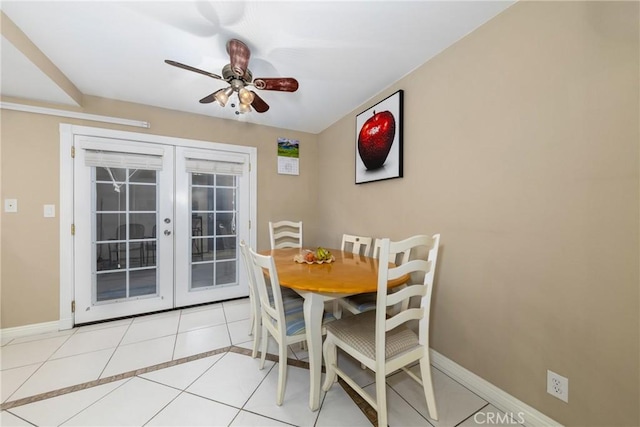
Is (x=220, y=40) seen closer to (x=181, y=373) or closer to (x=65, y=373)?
(x=181, y=373)

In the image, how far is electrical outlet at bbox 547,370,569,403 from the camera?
3.81 ft

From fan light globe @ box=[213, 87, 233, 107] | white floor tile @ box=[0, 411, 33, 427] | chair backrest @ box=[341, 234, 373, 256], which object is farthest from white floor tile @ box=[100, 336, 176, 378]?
fan light globe @ box=[213, 87, 233, 107]

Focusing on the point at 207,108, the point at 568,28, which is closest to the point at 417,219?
the point at 568,28

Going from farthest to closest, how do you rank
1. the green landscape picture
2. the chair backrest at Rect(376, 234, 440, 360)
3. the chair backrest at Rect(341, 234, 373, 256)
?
the green landscape picture < the chair backrest at Rect(341, 234, 373, 256) < the chair backrest at Rect(376, 234, 440, 360)

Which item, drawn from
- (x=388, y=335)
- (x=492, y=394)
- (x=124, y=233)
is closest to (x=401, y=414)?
(x=388, y=335)

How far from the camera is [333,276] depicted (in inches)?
59.9

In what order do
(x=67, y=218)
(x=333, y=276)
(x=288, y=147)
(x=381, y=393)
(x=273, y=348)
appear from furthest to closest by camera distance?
1. (x=288, y=147)
2. (x=67, y=218)
3. (x=273, y=348)
4. (x=333, y=276)
5. (x=381, y=393)

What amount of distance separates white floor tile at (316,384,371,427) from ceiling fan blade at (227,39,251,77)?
2.25 metres

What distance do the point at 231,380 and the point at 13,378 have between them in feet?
4.97

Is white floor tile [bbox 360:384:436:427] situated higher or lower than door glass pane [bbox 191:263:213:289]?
lower

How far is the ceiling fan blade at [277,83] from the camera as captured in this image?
167 cm

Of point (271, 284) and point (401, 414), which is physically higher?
point (271, 284)

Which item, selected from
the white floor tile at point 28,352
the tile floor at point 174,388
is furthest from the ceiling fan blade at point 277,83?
the white floor tile at point 28,352
